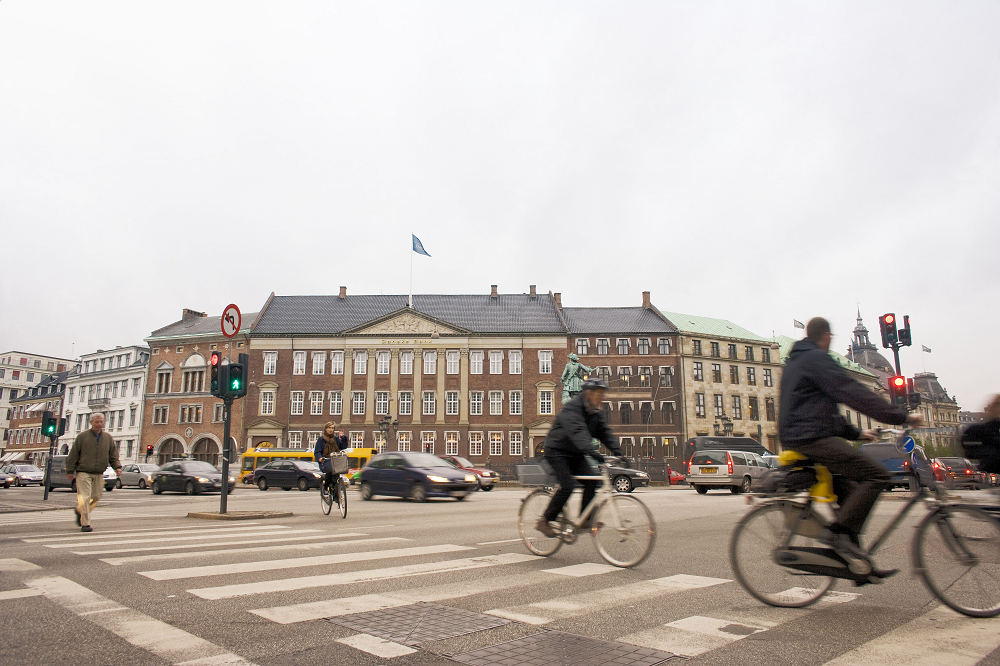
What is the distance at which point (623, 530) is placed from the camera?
19.9ft

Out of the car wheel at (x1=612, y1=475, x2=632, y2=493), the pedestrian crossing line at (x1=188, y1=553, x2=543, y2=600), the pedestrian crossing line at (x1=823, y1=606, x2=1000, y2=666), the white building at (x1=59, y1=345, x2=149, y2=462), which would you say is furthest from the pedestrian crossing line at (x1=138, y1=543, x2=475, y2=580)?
the white building at (x1=59, y1=345, x2=149, y2=462)

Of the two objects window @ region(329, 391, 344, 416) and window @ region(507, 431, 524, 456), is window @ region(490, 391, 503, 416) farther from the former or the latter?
window @ region(329, 391, 344, 416)

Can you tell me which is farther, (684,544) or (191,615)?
(684,544)

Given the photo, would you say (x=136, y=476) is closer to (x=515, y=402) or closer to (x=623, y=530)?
(x=515, y=402)

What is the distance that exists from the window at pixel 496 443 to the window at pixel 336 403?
13.8 meters

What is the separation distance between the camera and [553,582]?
17.6 feet

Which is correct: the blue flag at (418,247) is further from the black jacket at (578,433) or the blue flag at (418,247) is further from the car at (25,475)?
the black jacket at (578,433)

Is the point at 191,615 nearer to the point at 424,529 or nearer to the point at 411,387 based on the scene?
the point at 424,529

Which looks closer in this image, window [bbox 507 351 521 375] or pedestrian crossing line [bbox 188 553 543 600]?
pedestrian crossing line [bbox 188 553 543 600]

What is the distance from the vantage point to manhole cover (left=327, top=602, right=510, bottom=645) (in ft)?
12.3

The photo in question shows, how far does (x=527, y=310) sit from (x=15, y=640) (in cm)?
6182

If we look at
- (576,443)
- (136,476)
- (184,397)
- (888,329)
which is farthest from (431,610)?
(184,397)

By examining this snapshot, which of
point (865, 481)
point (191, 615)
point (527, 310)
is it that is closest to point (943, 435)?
point (865, 481)

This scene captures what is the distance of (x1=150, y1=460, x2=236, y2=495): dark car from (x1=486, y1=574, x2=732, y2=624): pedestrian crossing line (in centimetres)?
2498
